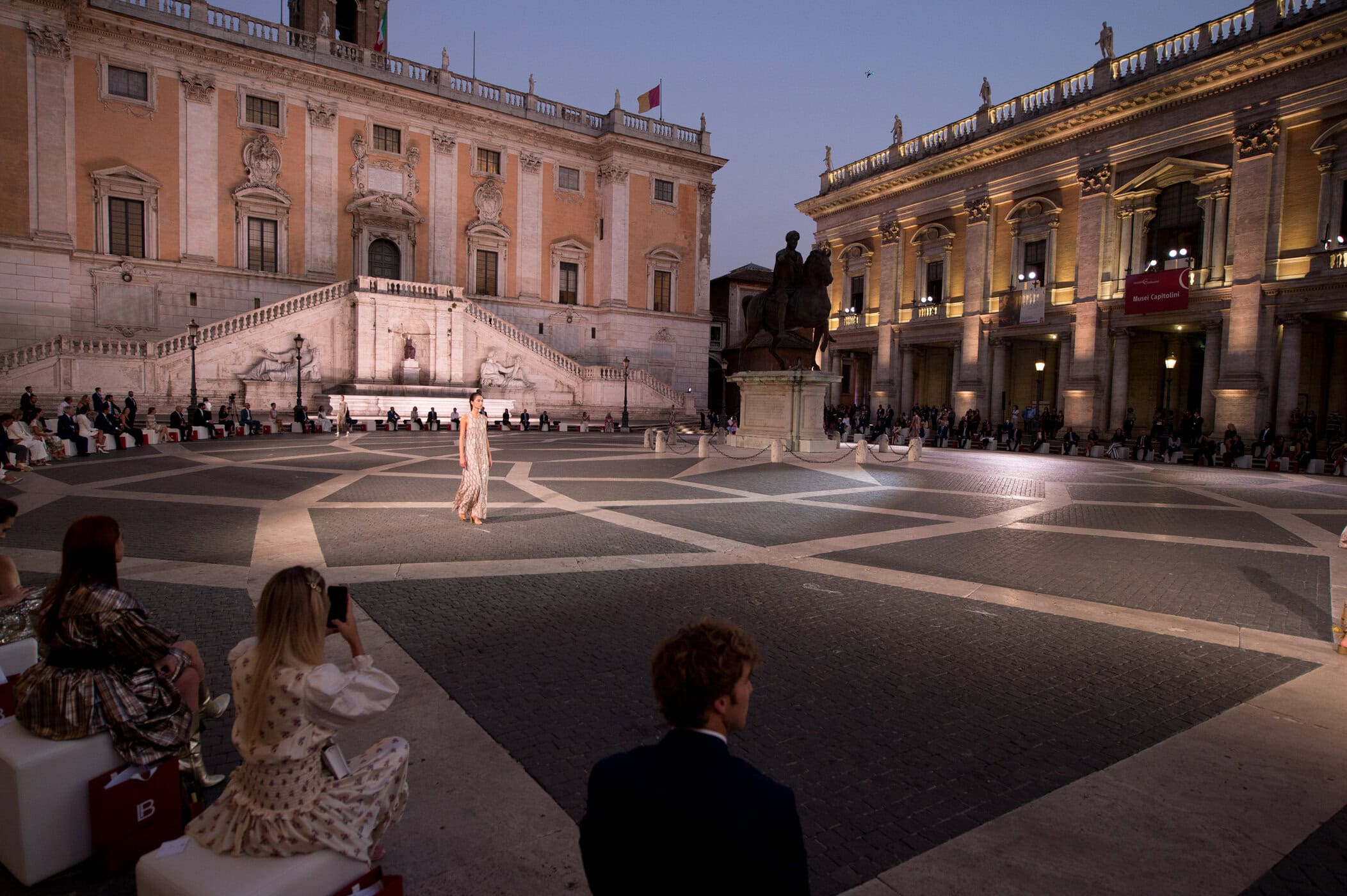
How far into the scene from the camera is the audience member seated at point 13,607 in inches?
160

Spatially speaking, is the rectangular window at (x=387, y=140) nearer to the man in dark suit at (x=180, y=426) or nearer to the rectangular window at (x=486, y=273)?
the rectangular window at (x=486, y=273)

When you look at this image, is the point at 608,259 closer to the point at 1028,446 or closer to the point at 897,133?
the point at 897,133

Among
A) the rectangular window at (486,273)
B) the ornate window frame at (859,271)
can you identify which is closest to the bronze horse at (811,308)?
the ornate window frame at (859,271)

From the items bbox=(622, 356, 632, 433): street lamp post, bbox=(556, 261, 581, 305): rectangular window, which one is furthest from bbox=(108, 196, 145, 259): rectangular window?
bbox=(622, 356, 632, 433): street lamp post

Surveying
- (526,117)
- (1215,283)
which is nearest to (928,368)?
(1215,283)

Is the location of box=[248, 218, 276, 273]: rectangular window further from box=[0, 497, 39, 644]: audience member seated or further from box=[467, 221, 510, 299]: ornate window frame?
box=[0, 497, 39, 644]: audience member seated

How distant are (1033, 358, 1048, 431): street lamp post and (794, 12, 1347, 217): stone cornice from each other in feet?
30.6

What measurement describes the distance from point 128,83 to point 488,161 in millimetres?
16051

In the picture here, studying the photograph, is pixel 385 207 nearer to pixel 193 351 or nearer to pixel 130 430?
pixel 193 351

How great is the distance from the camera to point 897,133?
41094mm

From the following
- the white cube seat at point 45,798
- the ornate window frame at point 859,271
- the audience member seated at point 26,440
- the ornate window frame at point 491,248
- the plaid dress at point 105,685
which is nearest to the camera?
the white cube seat at point 45,798

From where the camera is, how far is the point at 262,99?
3434 cm

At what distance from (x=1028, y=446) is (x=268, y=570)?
29775 mm

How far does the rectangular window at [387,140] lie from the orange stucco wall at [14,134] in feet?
44.0
